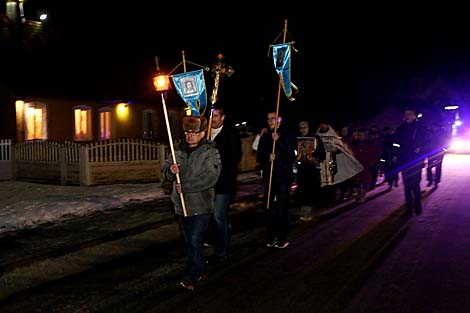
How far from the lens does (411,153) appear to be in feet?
30.0

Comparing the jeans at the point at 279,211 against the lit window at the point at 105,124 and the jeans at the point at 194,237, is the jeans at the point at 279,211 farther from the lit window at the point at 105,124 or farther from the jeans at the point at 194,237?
the lit window at the point at 105,124

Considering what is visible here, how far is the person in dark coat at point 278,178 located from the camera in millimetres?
6848

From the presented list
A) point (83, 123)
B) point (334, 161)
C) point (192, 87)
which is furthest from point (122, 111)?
point (192, 87)

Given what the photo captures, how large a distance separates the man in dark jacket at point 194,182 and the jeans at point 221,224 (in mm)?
904

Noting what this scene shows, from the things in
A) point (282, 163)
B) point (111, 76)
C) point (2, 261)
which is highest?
point (111, 76)

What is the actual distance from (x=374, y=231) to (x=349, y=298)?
10.5ft

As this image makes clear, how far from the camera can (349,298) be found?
4828 mm

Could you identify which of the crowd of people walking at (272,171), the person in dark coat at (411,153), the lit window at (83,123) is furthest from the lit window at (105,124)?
the person in dark coat at (411,153)

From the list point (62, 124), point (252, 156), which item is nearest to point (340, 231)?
point (252, 156)

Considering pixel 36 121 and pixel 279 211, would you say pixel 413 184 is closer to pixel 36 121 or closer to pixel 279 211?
pixel 279 211

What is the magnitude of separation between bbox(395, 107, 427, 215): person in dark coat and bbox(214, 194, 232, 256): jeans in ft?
14.2

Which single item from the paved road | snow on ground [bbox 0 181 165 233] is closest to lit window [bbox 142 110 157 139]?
snow on ground [bbox 0 181 165 233]

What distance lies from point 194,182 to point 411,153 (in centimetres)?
545

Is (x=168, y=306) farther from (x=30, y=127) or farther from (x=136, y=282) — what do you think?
(x=30, y=127)
